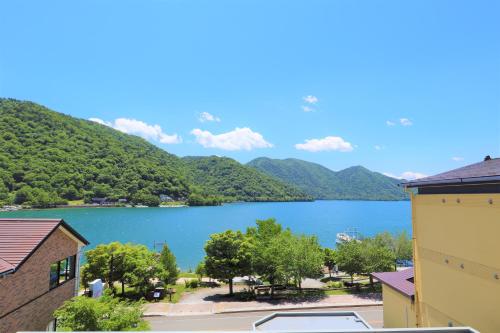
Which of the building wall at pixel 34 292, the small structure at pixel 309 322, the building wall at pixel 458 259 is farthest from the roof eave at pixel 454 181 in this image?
the building wall at pixel 34 292

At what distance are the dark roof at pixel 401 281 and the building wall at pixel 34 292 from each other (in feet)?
43.2

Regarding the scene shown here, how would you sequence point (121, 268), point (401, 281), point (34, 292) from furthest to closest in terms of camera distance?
1. point (121, 268)
2. point (401, 281)
3. point (34, 292)

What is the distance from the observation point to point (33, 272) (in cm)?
1034

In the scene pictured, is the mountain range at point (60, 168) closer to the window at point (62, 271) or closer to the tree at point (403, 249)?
the tree at point (403, 249)

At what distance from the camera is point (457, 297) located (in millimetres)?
8609

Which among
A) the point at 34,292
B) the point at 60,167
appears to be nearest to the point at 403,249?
the point at 34,292

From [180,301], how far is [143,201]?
156 meters

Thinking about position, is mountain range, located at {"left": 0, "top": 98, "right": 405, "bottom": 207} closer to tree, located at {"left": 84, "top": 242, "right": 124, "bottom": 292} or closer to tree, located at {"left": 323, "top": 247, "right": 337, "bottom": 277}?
tree, located at {"left": 84, "top": 242, "right": 124, "bottom": 292}

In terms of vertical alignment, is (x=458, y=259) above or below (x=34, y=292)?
above

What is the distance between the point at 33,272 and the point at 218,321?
41.2 ft

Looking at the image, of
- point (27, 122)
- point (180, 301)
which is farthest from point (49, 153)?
point (180, 301)

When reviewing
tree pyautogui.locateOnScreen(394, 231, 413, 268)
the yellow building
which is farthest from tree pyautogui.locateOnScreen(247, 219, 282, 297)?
tree pyautogui.locateOnScreen(394, 231, 413, 268)

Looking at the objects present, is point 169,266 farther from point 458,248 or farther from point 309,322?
point 458,248

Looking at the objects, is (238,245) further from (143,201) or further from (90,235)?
(143,201)
